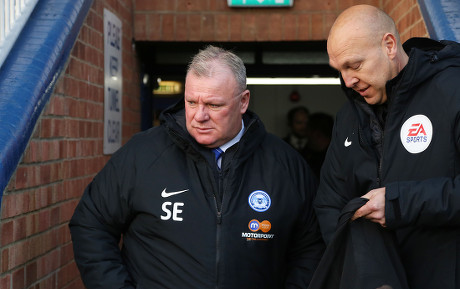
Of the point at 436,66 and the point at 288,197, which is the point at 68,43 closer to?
the point at 288,197

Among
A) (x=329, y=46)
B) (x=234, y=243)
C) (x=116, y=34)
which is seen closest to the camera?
(x=329, y=46)

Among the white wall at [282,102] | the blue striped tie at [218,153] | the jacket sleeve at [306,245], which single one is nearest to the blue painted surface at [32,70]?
the blue striped tie at [218,153]

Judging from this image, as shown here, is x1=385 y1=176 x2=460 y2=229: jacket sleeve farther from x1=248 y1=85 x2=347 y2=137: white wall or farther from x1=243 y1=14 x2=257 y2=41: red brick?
x1=248 y1=85 x2=347 y2=137: white wall

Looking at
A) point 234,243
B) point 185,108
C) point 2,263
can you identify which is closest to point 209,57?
point 185,108

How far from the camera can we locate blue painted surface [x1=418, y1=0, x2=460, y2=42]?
3165 millimetres

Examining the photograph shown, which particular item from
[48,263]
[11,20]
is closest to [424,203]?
[48,263]

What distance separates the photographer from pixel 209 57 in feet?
9.58

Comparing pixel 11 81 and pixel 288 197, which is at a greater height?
pixel 11 81

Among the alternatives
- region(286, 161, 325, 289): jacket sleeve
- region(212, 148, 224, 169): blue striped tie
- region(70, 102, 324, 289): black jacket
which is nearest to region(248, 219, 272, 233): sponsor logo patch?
region(70, 102, 324, 289): black jacket

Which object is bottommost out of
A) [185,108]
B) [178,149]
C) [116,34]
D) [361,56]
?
[178,149]

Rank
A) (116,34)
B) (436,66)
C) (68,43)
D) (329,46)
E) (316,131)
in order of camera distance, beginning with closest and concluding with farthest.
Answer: (436,66) < (329,46) < (68,43) < (116,34) < (316,131)

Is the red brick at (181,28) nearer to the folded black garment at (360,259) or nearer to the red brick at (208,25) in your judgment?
the red brick at (208,25)

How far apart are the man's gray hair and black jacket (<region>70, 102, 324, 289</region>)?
9.2 inches

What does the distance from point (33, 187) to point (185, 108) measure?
825 millimetres
